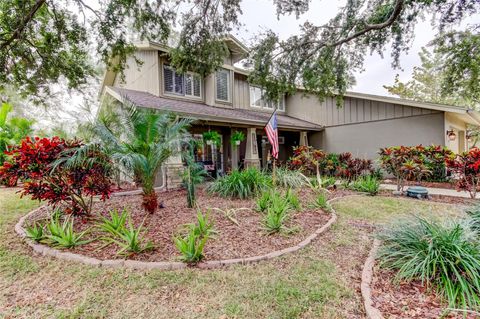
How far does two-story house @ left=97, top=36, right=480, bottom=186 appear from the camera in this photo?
36.0 feet

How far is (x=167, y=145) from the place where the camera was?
523 centimetres

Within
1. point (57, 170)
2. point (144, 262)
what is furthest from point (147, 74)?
point (144, 262)

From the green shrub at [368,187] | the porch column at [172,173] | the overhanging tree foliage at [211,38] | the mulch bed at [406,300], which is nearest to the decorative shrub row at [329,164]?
the green shrub at [368,187]

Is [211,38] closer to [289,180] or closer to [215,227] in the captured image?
[289,180]

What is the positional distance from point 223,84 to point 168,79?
3202 mm

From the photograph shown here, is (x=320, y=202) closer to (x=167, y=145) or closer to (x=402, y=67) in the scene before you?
(x=167, y=145)

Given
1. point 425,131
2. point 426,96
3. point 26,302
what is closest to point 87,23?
point 26,302

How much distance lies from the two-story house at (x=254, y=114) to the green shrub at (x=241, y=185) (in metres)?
3.18

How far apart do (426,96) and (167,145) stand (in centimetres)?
2909

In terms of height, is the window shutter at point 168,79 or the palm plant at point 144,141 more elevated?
the window shutter at point 168,79

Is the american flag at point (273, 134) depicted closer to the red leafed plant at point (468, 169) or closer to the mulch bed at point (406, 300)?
the mulch bed at point (406, 300)

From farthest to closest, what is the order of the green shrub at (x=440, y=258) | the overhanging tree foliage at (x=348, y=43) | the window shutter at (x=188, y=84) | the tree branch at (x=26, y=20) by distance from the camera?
the window shutter at (x=188, y=84) → the overhanging tree foliage at (x=348, y=43) → the tree branch at (x=26, y=20) → the green shrub at (x=440, y=258)

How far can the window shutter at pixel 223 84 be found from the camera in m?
13.4

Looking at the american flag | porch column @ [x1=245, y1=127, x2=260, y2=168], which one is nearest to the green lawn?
the american flag
